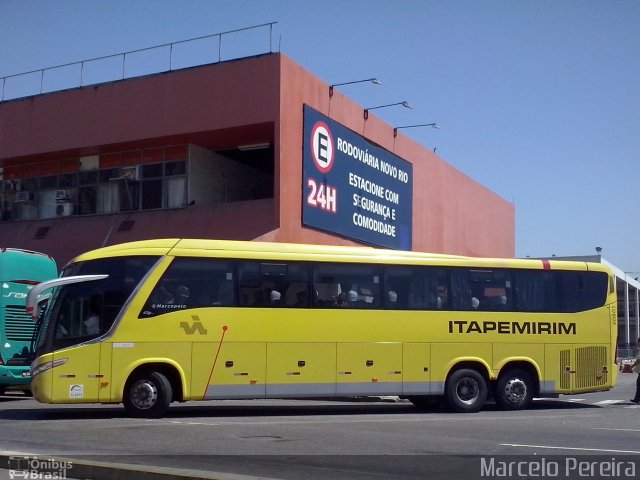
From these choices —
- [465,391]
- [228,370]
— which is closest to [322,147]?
[465,391]

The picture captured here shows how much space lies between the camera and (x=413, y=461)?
1088cm

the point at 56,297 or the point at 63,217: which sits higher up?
the point at 63,217

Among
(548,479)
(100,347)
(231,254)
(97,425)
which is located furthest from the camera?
(231,254)

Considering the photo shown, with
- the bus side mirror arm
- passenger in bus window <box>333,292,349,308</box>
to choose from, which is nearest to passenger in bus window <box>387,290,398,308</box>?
passenger in bus window <box>333,292,349,308</box>

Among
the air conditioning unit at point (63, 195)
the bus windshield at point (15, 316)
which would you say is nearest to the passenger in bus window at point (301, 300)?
the bus windshield at point (15, 316)

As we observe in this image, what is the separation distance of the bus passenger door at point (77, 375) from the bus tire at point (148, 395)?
65cm

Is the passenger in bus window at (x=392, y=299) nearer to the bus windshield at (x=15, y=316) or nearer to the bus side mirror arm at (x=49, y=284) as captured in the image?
the bus side mirror arm at (x=49, y=284)

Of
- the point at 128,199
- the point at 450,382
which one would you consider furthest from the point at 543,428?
the point at 128,199

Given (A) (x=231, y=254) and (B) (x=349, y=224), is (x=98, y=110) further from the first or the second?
(A) (x=231, y=254)

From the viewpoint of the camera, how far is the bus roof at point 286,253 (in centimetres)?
1714

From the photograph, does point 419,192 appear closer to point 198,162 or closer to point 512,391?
point 198,162

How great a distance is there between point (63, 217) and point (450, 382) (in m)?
18.7

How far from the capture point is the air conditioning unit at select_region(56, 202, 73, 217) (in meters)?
32.6

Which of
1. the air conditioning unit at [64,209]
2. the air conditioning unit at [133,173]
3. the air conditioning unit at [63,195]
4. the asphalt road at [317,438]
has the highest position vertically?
the air conditioning unit at [133,173]
